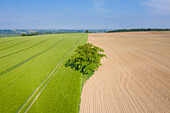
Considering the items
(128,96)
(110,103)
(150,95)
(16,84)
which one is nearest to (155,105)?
(150,95)

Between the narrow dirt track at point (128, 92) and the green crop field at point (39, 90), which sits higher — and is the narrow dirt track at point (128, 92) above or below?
below

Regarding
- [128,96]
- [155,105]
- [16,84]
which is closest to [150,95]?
[155,105]

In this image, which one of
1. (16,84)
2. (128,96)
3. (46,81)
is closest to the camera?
(128,96)

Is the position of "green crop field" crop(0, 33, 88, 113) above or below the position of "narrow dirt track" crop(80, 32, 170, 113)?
above

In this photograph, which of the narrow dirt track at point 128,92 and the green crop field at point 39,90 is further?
the narrow dirt track at point 128,92

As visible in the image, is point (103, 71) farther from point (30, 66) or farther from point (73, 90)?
point (30, 66)

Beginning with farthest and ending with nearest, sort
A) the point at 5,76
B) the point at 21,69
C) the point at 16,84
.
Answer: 1. the point at 21,69
2. the point at 5,76
3. the point at 16,84

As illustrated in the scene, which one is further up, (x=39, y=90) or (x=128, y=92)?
(x=39, y=90)

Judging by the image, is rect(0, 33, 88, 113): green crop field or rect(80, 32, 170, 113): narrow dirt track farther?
rect(80, 32, 170, 113): narrow dirt track

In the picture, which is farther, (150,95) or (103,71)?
(103,71)

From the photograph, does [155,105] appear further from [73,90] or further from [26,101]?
[26,101]
